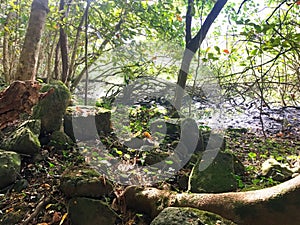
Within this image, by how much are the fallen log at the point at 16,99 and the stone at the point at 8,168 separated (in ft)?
1.47

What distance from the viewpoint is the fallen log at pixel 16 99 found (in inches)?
89.7

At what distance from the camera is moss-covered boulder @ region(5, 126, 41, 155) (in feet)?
7.13

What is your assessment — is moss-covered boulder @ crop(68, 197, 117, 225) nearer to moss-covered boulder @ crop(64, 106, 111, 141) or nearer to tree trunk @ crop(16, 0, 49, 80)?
moss-covered boulder @ crop(64, 106, 111, 141)

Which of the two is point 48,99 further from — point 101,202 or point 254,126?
point 254,126

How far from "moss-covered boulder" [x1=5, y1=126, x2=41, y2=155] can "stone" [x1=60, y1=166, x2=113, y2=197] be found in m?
0.53

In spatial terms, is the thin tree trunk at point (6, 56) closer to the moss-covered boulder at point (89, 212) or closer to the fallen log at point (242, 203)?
the moss-covered boulder at point (89, 212)

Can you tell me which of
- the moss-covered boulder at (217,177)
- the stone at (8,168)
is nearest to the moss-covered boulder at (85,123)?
the stone at (8,168)

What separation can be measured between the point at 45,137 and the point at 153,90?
3.63 meters

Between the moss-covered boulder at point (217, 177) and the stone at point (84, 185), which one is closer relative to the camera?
the stone at point (84, 185)

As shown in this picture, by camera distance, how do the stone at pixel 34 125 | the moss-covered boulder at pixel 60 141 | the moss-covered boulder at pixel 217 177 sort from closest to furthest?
the moss-covered boulder at pixel 217 177 → the stone at pixel 34 125 → the moss-covered boulder at pixel 60 141

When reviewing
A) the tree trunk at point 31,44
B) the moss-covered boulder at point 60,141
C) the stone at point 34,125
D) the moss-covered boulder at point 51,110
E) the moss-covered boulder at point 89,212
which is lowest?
the moss-covered boulder at point 89,212

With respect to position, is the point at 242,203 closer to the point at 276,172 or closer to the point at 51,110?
the point at 276,172

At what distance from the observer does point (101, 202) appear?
170 centimetres

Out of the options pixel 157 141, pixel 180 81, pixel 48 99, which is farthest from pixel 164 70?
pixel 48 99
